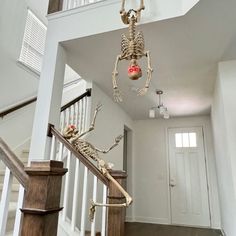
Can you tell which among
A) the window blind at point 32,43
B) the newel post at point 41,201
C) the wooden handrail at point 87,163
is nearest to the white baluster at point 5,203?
the newel post at point 41,201

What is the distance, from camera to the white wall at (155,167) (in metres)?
4.88

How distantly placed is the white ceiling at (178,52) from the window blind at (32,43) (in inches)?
55.6

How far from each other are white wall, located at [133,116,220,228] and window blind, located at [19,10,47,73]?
116 inches

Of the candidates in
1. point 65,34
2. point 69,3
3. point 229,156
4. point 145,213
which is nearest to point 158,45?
point 65,34

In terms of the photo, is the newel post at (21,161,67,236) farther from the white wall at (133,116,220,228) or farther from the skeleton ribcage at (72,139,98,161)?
the white wall at (133,116,220,228)

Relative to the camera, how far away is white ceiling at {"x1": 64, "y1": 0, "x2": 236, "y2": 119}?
6.79 feet

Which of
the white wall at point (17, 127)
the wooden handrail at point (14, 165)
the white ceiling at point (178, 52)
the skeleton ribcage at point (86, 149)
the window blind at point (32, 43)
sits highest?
the window blind at point (32, 43)

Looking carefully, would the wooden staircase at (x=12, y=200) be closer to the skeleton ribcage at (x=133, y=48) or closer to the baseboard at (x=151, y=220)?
the skeleton ribcage at (x=133, y=48)

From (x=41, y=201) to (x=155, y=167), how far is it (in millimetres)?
4743

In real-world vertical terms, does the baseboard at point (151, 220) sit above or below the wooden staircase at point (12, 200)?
below

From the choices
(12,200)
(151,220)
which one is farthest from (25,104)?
(151,220)

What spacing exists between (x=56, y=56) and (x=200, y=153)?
4024 millimetres

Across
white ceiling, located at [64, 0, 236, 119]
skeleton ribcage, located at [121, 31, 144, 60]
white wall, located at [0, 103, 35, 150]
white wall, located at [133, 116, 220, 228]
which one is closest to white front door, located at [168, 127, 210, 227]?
white wall, located at [133, 116, 220, 228]

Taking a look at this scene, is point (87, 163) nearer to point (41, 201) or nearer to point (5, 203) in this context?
point (5, 203)
